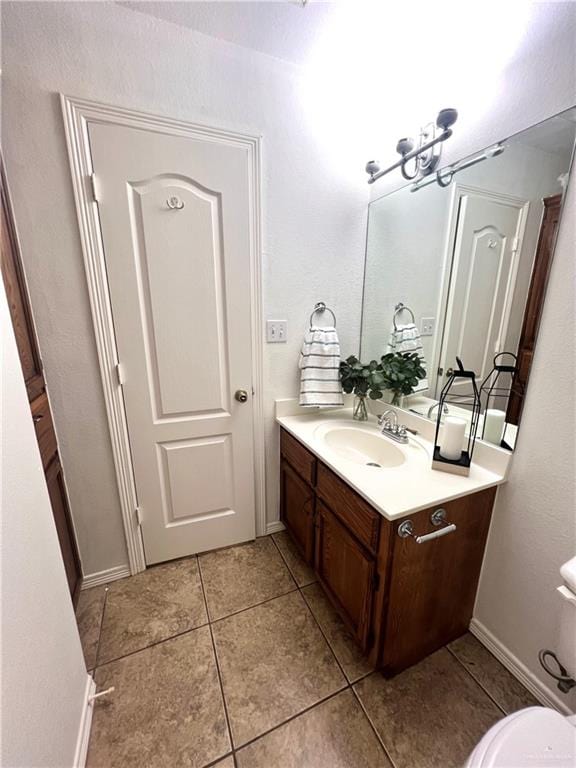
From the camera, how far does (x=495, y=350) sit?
3.90ft

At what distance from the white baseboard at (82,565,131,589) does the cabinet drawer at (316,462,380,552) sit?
113 cm

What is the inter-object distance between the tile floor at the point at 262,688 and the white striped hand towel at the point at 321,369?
37.7 inches

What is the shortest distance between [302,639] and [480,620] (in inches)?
29.6

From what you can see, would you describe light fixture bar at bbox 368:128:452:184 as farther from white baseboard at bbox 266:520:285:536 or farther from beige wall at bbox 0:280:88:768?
white baseboard at bbox 266:520:285:536

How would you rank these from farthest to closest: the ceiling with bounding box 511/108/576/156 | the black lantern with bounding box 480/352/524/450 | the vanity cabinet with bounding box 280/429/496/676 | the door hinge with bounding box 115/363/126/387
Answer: the door hinge with bounding box 115/363/126/387 < the black lantern with bounding box 480/352/524/450 < the vanity cabinet with bounding box 280/429/496/676 < the ceiling with bounding box 511/108/576/156

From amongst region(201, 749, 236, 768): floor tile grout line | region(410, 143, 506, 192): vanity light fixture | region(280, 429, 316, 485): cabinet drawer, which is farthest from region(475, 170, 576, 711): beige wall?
region(201, 749, 236, 768): floor tile grout line

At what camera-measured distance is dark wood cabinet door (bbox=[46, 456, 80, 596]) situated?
125 centimetres

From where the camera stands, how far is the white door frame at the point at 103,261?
116 centimetres

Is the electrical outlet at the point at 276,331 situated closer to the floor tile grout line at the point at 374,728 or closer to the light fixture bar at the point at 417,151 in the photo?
the light fixture bar at the point at 417,151

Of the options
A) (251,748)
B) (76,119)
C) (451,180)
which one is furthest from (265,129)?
(251,748)

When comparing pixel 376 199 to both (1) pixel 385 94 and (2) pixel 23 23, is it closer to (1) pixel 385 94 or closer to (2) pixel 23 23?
(1) pixel 385 94

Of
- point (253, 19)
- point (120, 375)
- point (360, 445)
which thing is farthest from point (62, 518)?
point (253, 19)

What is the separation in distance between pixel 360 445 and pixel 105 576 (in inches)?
57.5

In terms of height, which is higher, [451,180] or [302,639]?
[451,180]
